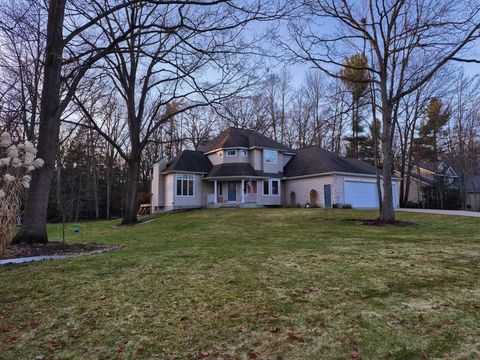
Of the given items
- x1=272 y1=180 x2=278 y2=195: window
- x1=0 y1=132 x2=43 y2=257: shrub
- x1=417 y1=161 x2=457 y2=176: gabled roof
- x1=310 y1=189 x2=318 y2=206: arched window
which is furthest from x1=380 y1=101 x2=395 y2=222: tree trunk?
x1=417 y1=161 x2=457 y2=176: gabled roof

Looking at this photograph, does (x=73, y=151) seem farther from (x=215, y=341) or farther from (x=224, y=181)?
(x=215, y=341)

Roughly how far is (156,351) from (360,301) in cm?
237

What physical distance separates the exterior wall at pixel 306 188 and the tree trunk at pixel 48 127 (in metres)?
20.2

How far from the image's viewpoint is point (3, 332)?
345cm

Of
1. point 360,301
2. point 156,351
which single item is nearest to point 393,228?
point 360,301

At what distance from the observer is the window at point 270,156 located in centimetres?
2902

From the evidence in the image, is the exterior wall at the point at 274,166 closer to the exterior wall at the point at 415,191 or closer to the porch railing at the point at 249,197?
the porch railing at the point at 249,197

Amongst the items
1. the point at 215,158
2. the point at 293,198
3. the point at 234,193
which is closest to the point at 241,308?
the point at 234,193

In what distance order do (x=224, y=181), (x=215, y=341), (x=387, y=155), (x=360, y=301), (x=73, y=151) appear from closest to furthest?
(x=215, y=341)
(x=360, y=301)
(x=387, y=155)
(x=224, y=181)
(x=73, y=151)

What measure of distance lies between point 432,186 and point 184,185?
89.2 feet

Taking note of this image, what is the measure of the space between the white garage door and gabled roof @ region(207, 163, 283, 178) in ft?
19.2

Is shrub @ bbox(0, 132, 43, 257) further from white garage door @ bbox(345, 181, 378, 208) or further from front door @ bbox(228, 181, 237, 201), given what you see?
white garage door @ bbox(345, 181, 378, 208)

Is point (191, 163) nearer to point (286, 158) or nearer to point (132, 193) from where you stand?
point (132, 193)

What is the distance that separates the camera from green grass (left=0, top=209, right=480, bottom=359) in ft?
10.3
